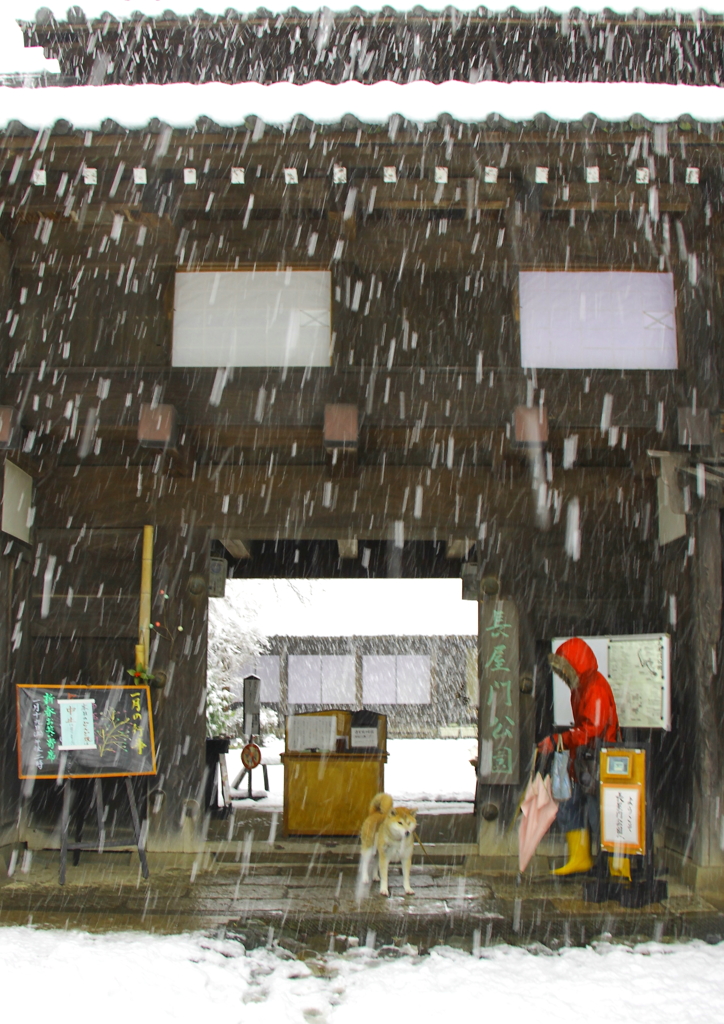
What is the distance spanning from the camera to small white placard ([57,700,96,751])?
7.09 m

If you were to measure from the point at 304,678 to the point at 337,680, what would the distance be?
0.99m

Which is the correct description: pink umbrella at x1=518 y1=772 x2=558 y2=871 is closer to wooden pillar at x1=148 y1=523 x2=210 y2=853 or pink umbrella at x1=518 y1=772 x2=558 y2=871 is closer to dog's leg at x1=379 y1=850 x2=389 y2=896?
dog's leg at x1=379 y1=850 x2=389 y2=896

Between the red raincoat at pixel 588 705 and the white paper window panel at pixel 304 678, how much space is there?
752 inches

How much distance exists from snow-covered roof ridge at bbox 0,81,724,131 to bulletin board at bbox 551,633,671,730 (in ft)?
13.5

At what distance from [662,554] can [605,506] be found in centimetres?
68

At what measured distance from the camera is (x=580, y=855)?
693 cm

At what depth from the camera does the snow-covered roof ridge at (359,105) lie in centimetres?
649

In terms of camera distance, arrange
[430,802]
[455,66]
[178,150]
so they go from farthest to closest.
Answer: [430,802]
[455,66]
[178,150]

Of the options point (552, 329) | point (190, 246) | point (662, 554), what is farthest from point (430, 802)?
point (190, 246)

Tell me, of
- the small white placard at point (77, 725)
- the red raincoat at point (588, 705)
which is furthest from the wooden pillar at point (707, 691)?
the small white placard at point (77, 725)

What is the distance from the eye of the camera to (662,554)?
807 cm

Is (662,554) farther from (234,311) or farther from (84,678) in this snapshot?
(84,678)

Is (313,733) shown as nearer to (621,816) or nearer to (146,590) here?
(146,590)

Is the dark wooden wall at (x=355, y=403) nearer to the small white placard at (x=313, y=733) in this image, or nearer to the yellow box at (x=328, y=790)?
the yellow box at (x=328, y=790)
